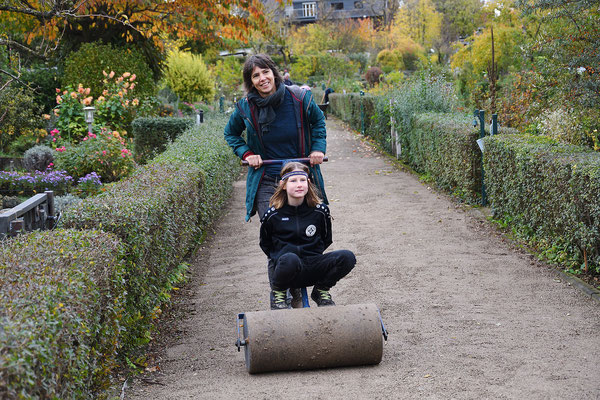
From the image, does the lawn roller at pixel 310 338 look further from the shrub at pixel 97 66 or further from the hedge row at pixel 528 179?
the shrub at pixel 97 66

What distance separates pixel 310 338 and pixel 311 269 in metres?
0.54

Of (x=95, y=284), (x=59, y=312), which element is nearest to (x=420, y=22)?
(x=95, y=284)

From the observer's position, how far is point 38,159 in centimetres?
1322

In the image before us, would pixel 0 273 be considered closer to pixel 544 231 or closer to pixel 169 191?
pixel 169 191

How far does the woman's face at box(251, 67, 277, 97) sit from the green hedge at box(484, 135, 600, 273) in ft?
10.2

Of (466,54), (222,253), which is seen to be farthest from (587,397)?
(466,54)

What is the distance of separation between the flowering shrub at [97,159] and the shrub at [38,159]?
0.73 metres

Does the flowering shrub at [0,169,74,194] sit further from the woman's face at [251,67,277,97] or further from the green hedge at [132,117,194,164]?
the woman's face at [251,67,277,97]

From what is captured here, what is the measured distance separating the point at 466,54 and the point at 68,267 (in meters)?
28.6

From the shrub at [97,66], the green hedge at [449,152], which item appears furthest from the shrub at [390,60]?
the green hedge at [449,152]

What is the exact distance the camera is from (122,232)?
497 centimetres

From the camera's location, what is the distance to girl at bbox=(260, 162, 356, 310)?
4.90 meters

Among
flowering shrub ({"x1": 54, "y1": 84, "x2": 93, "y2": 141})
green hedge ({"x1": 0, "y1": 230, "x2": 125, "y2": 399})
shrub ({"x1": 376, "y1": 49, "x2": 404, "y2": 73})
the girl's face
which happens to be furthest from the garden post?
shrub ({"x1": 376, "y1": 49, "x2": 404, "y2": 73})

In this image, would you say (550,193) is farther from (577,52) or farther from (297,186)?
(297,186)
